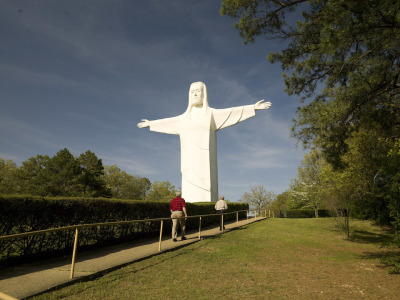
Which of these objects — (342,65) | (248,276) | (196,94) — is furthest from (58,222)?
(196,94)

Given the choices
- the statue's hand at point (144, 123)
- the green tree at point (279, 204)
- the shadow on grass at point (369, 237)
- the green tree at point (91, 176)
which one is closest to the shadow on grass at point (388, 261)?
the shadow on grass at point (369, 237)

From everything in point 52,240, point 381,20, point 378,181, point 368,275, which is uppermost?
point 381,20

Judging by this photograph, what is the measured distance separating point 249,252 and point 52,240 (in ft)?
16.5

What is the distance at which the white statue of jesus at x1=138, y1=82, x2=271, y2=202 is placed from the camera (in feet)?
66.5

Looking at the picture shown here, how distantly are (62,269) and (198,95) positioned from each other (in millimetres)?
18192

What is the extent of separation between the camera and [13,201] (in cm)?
532

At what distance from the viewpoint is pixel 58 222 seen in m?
6.28

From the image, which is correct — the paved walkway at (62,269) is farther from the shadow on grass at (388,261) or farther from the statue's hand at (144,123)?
the statue's hand at (144,123)

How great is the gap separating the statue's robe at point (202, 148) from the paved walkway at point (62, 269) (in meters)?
13.0

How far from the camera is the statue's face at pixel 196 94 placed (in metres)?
21.8

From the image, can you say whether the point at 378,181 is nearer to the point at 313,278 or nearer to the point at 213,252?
the point at 313,278

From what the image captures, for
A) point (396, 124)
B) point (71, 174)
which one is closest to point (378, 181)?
point (396, 124)

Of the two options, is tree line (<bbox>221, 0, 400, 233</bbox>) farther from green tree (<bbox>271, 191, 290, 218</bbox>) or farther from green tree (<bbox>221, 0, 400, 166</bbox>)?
green tree (<bbox>271, 191, 290, 218</bbox>)

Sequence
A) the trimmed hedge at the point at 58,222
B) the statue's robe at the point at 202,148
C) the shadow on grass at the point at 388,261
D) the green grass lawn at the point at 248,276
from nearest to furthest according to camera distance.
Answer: the green grass lawn at the point at 248,276 → the trimmed hedge at the point at 58,222 → the shadow on grass at the point at 388,261 → the statue's robe at the point at 202,148
